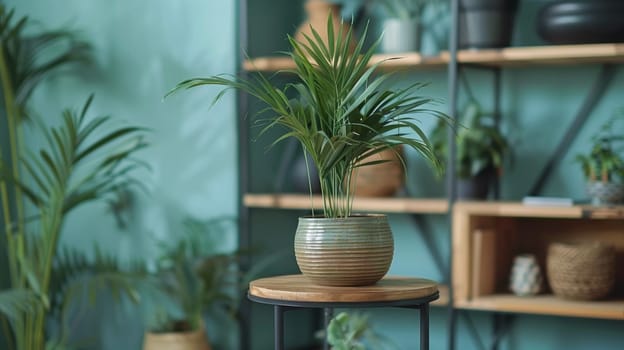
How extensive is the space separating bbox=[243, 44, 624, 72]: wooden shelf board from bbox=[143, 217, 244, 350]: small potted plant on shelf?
0.78 meters

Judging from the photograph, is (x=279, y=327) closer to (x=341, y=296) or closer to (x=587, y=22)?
(x=341, y=296)

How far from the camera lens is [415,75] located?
4.23 m

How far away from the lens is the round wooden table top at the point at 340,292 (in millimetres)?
2443

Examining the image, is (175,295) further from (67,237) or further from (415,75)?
(415,75)

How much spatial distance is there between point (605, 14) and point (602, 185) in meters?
0.61

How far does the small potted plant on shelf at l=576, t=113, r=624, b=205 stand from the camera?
11.7 ft

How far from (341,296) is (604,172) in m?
1.56

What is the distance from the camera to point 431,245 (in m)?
4.22

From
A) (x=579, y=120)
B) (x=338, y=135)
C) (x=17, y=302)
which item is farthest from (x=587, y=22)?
(x=17, y=302)

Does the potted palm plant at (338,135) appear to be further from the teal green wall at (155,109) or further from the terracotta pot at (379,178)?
the teal green wall at (155,109)

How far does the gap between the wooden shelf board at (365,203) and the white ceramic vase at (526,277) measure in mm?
352

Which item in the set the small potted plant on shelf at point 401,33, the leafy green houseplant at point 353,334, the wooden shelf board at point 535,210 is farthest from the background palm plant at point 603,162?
the leafy green houseplant at point 353,334

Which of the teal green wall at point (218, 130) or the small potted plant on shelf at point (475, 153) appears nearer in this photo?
the small potted plant on shelf at point (475, 153)

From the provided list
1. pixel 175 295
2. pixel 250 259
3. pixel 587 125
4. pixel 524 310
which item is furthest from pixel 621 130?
pixel 175 295
